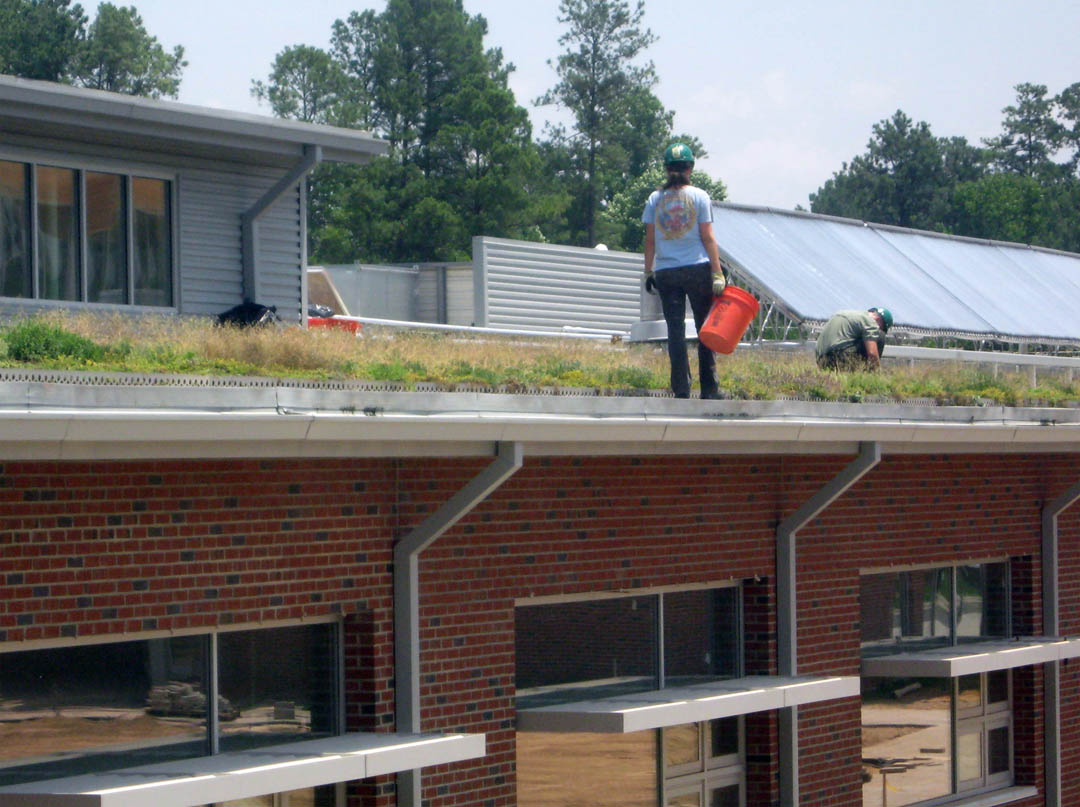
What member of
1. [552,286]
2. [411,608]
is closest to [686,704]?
[411,608]

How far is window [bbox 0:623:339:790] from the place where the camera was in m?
7.88

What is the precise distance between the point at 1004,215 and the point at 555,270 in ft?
178

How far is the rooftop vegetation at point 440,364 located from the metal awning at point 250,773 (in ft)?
6.21

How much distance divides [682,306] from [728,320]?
1.79 ft

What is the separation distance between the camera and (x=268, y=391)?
296 inches

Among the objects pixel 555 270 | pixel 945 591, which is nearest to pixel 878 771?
pixel 945 591

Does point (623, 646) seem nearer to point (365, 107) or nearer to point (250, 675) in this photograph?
point (250, 675)

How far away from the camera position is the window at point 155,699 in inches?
310

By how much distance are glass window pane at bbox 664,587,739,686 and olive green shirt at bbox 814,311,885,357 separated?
257 centimetres

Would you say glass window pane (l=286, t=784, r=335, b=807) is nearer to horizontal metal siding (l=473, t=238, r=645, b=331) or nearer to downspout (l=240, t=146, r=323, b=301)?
downspout (l=240, t=146, r=323, b=301)

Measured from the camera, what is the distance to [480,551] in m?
9.84

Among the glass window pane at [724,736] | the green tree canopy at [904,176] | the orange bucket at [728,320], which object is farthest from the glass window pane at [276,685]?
the green tree canopy at [904,176]

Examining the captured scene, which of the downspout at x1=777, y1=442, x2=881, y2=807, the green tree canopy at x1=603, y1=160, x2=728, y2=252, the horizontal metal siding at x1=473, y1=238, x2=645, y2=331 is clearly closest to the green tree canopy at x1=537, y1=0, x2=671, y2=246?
the green tree canopy at x1=603, y1=160, x2=728, y2=252

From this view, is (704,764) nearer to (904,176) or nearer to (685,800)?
(685,800)
